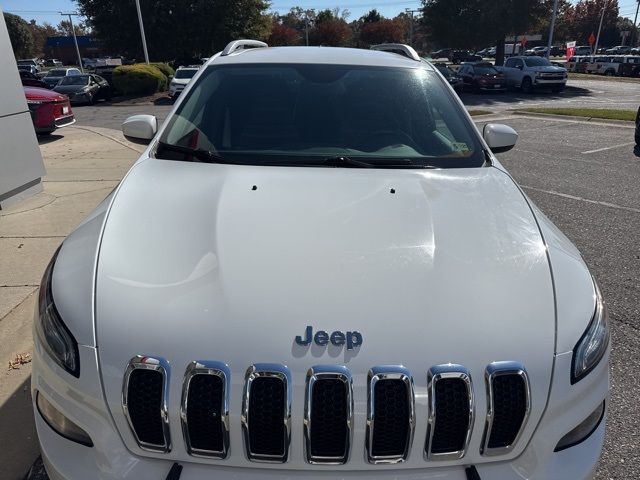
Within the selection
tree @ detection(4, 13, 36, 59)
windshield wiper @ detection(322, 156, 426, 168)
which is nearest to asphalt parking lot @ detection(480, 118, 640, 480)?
Answer: windshield wiper @ detection(322, 156, 426, 168)

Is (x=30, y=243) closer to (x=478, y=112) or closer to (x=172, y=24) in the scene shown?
(x=478, y=112)

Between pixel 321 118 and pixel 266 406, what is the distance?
1.90 meters

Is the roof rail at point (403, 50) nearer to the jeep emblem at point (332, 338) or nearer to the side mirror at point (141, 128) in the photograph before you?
the side mirror at point (141, 128)

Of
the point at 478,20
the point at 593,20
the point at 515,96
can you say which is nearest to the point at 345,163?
the point at 515,96

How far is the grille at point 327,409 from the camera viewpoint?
157 cm

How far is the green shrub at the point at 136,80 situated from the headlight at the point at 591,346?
87.0ft

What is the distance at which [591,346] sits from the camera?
182 cm

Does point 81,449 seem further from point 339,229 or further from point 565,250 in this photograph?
point 565,250

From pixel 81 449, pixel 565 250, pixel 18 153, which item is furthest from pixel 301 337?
pixel 18 153

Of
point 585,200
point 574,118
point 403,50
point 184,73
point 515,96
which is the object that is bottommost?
point 515,96

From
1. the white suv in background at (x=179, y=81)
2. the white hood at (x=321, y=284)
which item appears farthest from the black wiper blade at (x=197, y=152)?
the white suv in background at (x=179, y=81)

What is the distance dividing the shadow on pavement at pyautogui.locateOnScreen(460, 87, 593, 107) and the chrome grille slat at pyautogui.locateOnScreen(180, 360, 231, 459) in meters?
21.7

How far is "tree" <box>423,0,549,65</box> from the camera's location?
34.2 m

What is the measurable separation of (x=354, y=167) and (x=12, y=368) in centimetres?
232
